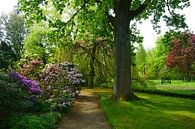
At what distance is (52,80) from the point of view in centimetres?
1830

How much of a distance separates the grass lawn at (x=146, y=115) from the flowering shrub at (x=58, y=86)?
1.87m

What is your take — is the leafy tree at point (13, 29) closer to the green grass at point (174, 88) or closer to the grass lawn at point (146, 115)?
the green grass at point (174, 88)

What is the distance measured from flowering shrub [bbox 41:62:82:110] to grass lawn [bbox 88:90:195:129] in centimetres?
187

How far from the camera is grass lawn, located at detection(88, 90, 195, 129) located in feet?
41.0

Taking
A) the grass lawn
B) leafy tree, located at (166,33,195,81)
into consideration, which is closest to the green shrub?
the grass lawn

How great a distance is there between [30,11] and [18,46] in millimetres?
42368

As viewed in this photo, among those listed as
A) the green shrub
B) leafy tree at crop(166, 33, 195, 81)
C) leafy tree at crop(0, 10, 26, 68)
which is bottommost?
the green shrub

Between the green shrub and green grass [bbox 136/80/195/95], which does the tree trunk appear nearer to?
green grass [bbox 136/80/195/95]

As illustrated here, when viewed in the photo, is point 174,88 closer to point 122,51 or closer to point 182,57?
point 182,57

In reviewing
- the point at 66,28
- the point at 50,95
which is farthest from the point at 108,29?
the point at 50,95

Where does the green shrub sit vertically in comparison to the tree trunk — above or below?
below

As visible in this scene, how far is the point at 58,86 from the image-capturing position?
17781mm

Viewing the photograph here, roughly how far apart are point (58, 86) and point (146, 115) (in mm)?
5030

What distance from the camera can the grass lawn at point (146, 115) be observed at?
41.0 ft
